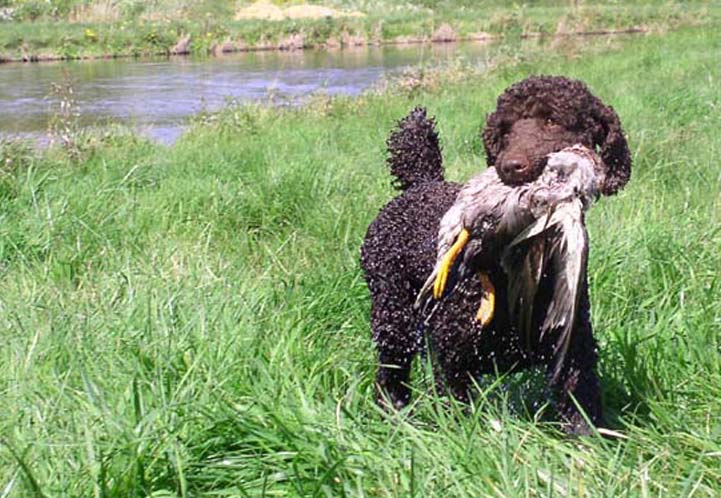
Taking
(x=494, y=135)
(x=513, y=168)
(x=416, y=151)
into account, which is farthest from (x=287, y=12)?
(x=513, y=168)

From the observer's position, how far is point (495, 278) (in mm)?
2312

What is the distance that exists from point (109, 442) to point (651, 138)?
4.61 meters

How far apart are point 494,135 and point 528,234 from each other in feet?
1.47

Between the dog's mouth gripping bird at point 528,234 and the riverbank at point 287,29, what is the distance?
78.0ft

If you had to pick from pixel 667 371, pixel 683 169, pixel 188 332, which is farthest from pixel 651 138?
pixel 188 332

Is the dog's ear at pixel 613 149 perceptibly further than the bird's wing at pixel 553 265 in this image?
Yes

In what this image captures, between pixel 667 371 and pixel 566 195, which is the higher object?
pixel 566 195

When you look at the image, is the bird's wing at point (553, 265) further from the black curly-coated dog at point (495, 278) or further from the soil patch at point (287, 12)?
the soil patch at point (287, 12)

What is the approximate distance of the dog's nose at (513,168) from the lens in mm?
2062

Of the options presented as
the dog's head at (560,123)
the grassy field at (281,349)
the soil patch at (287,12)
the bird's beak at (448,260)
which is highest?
the soil patch at (287,12)

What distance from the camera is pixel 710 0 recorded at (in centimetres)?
3600

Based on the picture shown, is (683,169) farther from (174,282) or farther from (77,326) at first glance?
(77,326)

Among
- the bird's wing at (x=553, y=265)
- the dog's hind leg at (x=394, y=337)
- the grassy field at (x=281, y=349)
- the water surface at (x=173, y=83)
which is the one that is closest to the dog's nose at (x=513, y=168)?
the bird's wing at (x=553, y=265)

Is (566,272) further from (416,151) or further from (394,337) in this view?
(416,151)
